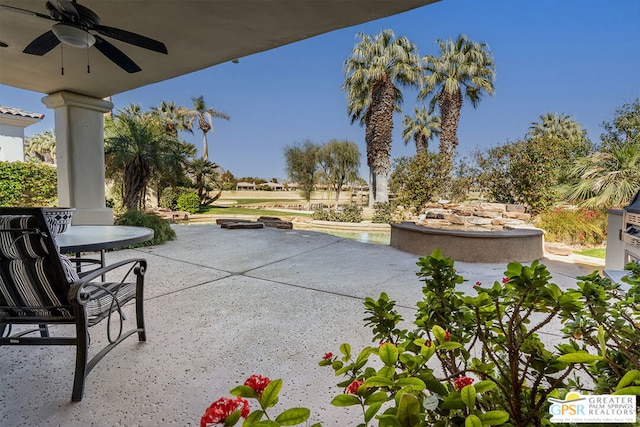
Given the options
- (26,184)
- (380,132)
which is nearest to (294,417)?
(26,184)

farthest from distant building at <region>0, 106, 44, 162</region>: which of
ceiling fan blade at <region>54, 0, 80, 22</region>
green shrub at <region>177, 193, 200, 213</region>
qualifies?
ceiling fan blade at <region>54, 0, 80, 22</region>

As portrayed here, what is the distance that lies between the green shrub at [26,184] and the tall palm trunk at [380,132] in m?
11.7

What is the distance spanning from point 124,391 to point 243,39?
11.1 ft

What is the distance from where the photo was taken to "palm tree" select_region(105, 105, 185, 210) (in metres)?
8.32

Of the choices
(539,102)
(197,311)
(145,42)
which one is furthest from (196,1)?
(539,102)

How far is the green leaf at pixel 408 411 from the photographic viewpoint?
1.68 ft

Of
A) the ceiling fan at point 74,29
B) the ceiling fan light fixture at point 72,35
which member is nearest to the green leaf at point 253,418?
the ceiling fan at point 74,29

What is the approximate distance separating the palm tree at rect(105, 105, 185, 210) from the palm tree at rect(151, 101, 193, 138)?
11461 mm

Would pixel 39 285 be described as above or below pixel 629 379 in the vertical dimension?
below

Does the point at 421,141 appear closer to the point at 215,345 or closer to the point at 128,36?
the point at 128,36

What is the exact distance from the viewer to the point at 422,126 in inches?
819

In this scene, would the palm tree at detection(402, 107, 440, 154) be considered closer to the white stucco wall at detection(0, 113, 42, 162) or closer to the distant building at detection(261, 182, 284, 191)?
the distant building at detection(261, 182, 284, 191)

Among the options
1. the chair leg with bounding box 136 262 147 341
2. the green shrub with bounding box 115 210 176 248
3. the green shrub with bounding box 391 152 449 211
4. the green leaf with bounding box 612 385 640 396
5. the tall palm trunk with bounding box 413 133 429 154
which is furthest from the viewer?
the tall palm trunk with bounding box 413 133 429 154

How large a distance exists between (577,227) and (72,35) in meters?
9.03
